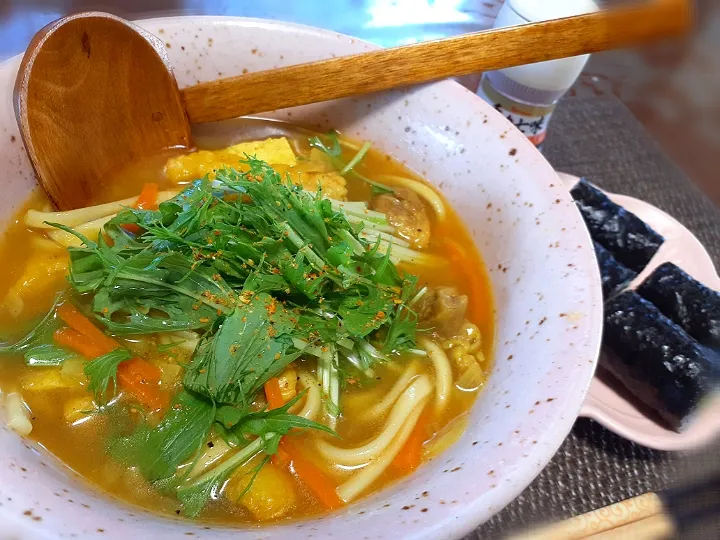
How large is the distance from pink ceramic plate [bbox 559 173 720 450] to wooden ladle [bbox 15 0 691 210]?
3.15 feet

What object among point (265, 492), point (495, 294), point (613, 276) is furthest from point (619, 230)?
point (265, 492)

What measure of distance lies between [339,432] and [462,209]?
95 cm

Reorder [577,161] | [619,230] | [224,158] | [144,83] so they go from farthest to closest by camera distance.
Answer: [577,161]
[619,230]
[224,158]
[144,83]

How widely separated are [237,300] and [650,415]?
1575 mm

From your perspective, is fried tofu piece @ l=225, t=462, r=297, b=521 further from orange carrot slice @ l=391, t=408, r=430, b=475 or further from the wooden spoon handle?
the wooden spoon handle

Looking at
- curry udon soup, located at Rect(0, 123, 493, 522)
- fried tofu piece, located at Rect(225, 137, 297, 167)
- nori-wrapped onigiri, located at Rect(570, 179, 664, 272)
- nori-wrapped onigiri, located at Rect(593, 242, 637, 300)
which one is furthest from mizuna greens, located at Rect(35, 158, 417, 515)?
nori-wrapped onigiri, located at Rect(570, 179, 664, 272)

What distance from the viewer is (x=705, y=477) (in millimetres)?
1275

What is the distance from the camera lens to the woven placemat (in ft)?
5.51

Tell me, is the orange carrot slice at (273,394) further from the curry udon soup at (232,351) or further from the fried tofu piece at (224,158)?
the fried tofu piece at (224,158)

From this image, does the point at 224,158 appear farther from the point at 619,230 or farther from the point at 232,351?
the point at 619,230

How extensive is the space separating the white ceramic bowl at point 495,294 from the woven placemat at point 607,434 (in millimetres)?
385

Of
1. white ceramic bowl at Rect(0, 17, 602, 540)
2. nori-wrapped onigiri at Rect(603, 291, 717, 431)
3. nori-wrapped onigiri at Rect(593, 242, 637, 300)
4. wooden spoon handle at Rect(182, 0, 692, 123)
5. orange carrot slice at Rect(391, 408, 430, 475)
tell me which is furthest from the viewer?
nori-wrapped onigiri at Rect(593, 242, 637, 300)

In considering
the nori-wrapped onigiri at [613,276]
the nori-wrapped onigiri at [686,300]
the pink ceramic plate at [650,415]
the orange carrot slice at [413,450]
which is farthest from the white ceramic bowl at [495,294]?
the nori-wrapped onigiri at [686,300]

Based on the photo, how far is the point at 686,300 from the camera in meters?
2.19
